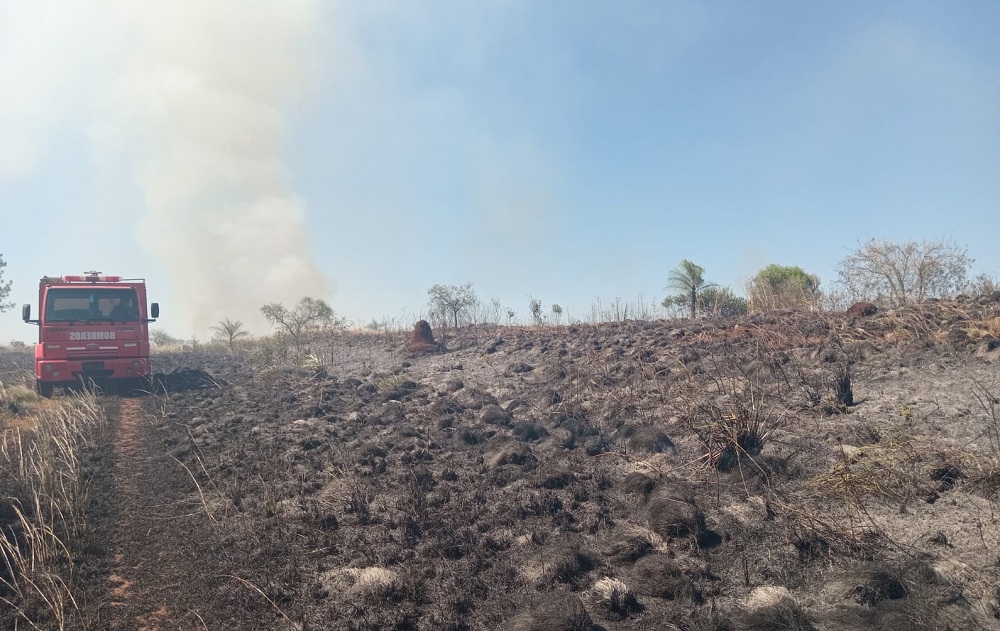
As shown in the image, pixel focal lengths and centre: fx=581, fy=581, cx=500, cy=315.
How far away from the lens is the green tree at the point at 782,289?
15.7 m

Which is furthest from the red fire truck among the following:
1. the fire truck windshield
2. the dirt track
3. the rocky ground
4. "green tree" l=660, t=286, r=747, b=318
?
"green tree" l=660, t=286, r=747, b=318

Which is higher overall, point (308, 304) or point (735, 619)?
point (308, 304)

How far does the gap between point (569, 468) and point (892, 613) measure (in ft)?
13.3

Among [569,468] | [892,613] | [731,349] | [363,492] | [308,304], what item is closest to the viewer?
[892,613]

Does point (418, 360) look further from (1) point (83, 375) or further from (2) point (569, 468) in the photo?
(2) point (569, 468)

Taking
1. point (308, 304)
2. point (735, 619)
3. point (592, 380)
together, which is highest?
point (308, 304)

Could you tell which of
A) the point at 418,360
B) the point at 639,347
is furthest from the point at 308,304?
the point at 639,347

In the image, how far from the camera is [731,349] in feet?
37.3

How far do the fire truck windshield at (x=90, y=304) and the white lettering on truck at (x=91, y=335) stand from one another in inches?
14.1

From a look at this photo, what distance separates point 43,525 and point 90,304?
11762 mm

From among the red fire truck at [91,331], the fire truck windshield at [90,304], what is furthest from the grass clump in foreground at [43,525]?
the fire truck windshield at [90,304]

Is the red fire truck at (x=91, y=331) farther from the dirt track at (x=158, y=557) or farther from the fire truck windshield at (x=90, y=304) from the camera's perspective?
the dirt track at (x=158, y=557)

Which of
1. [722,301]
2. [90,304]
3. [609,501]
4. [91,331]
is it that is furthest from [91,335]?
[722,301]

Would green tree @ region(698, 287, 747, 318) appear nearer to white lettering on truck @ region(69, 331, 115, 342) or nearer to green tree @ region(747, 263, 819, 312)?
green tree @ region(747, 263, 819, 312)
